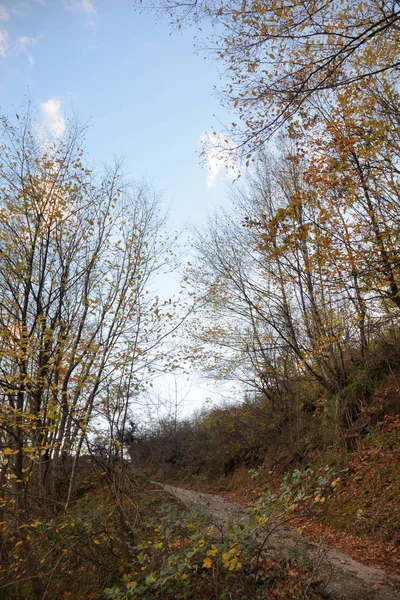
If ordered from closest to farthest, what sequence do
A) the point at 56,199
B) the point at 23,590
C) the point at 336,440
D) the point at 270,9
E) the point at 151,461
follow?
the point at 270,9, the point at 23,590, the point at 56,199, the point at 336,440, the point at 151,461

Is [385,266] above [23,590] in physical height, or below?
above

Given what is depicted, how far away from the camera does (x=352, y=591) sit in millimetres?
3914

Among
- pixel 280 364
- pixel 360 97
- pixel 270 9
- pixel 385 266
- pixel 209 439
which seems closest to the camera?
pixel 270 9

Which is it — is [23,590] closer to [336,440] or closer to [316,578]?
[316,578]

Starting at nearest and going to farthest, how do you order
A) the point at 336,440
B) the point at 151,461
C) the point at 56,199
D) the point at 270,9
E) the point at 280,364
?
the point at 270,9
the point at 56,199
the point at 336,440
the point at 280,364
the point at 151,461

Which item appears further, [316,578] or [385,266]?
[385,266]

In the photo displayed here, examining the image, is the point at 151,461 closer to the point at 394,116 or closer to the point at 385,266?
the point at 385,266

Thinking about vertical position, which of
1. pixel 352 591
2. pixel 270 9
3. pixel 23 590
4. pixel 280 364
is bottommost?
pixel 352 591

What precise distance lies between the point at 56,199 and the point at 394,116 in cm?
676

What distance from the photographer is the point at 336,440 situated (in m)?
8.55

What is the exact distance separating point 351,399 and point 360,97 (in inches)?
261

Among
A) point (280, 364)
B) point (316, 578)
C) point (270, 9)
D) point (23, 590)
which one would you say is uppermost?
point (270, 9)

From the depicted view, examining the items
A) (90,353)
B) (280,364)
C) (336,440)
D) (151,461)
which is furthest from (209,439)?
(90,353)

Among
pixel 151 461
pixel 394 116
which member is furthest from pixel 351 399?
pixel 151 461
